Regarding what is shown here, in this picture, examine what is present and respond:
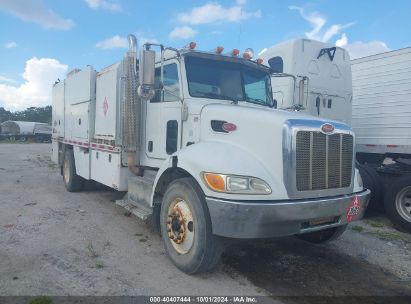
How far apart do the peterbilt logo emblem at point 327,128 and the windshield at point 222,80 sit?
1.44m

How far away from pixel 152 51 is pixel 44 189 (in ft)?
21.6

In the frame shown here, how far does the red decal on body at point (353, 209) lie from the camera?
4402 mm

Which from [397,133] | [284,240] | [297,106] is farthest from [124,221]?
[397,133]

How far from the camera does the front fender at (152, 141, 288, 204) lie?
152 inches

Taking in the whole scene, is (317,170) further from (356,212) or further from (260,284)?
(260,284)

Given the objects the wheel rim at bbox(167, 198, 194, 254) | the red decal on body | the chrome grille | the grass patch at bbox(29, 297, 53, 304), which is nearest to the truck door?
the wheel rim at bbox(167, 198, 194, 254)

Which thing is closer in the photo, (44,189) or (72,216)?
(72,216)

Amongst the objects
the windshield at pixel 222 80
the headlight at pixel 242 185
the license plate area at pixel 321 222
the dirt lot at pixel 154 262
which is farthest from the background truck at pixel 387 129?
the headlight at pixel 242 185

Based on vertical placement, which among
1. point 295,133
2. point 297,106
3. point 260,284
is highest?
point 297,106

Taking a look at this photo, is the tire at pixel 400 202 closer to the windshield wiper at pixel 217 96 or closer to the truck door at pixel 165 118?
the windshield wiper at pixel 217 96

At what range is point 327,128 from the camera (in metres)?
4.21

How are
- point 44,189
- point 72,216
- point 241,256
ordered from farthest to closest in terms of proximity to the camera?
point 44,189, point 72,216, point 241,256

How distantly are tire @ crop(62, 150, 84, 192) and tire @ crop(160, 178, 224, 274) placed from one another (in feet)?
16.6

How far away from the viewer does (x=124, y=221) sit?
665cm
